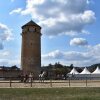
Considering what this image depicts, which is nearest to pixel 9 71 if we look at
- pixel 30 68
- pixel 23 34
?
pixel 30 68

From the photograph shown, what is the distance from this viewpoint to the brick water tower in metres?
115

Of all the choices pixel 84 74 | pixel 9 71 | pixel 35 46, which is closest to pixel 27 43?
pixel 35 46

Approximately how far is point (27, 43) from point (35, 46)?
3.02 metres

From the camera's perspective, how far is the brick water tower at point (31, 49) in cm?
11544

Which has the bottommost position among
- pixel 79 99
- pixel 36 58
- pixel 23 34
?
pixel 79 99

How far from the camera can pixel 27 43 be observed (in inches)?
4656

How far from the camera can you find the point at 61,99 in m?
20.8

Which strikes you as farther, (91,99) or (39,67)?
(39,67)

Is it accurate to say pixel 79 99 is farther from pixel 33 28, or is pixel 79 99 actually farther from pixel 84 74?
pixel 33 28

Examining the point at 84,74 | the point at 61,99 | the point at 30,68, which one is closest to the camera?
the point at 61,99

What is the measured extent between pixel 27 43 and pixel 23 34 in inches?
206

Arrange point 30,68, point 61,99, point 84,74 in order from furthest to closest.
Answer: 1. point 30,68
2. point 84,74
3. point 61,99

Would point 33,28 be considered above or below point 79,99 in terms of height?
above

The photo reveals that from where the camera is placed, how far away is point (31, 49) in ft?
384
